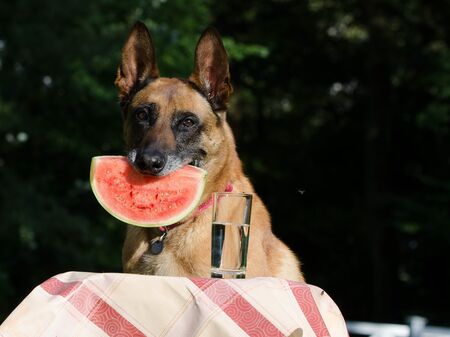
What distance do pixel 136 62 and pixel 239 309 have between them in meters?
2.64

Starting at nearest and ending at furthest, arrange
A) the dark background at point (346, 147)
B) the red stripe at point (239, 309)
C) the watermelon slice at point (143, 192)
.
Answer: the red stripe at point (239, 309) → the watermelon slice at point (143, 192) → the dark background at point (346, 147)

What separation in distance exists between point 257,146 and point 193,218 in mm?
19826

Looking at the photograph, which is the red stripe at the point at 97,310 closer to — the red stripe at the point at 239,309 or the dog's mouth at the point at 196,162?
the red stripe at the point at 239,309

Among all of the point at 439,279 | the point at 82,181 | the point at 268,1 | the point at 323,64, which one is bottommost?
the point at 439,279

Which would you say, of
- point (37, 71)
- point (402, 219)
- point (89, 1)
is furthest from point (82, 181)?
point (402, 219)

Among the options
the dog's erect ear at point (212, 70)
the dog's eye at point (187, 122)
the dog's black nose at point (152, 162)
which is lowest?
the dog's black nose at point (152, 162)

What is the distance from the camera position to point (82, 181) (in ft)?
48.9

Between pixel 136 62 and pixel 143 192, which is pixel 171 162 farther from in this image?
pixel 143 192

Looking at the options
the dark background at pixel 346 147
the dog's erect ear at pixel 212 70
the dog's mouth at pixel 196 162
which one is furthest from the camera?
the dark background at pixel 346 147

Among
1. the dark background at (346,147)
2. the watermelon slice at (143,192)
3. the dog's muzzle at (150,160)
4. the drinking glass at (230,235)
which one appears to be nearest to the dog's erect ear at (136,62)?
the dog's muzzle at (150,160)

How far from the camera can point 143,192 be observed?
3.17m

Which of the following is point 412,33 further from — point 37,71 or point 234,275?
point 234,275

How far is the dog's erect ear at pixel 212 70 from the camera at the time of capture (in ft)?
14.3

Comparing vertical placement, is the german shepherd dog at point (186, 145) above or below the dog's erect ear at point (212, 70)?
below
